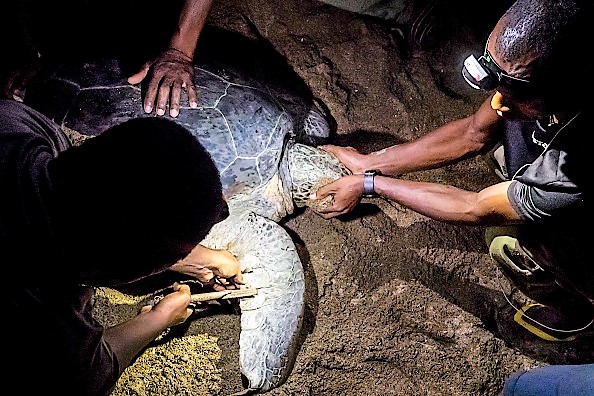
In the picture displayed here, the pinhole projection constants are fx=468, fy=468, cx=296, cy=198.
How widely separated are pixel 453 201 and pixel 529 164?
0.24 meters

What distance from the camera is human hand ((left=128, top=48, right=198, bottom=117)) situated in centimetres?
160

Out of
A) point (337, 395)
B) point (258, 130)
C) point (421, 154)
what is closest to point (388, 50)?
point (421, 154)

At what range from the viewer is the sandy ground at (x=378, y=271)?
156 cm

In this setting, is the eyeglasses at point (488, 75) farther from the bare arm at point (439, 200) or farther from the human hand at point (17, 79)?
the human hand at point (17, 79)

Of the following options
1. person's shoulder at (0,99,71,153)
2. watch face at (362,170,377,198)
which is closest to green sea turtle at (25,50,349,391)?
watch face at (362,170,377,198)

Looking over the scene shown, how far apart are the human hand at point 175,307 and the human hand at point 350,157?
81 cm

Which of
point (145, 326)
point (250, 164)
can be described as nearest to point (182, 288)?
point (145, 326)

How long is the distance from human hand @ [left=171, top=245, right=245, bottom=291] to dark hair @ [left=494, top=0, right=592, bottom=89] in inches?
38.2

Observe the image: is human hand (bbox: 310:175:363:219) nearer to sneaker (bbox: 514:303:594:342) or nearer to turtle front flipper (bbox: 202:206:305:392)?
turtle front flipper (bbox: 202:206:305:392)

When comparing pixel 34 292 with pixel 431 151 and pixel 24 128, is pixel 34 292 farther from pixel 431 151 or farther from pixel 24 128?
pixel 431 151

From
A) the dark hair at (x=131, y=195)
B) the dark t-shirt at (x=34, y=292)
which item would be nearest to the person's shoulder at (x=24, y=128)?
the dark t-shirt at (x=34, y=292)

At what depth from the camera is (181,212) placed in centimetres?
76

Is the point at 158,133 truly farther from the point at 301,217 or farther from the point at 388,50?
the point at 388,50

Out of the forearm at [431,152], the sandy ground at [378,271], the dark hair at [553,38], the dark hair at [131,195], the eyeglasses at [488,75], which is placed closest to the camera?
the dark hair at [131,195]
